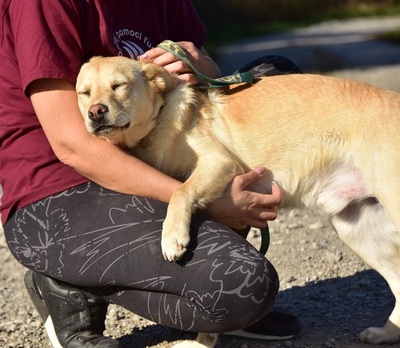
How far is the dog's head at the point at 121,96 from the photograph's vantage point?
3.33m

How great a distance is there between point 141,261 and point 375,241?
1086mm

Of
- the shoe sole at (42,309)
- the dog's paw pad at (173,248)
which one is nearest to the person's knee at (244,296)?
the dog's paw pad at (173,248)

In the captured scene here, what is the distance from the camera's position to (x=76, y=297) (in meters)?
3.59

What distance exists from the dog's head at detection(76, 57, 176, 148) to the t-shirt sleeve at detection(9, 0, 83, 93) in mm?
94

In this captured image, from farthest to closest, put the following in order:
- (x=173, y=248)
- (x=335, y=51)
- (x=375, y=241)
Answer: (x=335, y=51), (x=375, y=241), (x=173, y=248)

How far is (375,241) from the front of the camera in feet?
12.5

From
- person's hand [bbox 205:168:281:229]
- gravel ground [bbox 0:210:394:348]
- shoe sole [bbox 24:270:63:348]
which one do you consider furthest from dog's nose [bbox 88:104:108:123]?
gravel ground [bbox 0:210:394:348]

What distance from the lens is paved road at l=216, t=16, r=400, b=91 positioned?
15070 mm

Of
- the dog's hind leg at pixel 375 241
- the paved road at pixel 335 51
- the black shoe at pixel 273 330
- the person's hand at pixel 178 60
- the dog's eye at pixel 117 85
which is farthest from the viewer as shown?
the paved road at pixel 335 51

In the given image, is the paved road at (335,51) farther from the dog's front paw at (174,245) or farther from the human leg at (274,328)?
the dog's front paw at (174,245)

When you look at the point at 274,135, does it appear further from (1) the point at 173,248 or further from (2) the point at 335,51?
(2) the point at 335,51

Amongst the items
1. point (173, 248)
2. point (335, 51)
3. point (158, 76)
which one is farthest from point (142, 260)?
point (335, 51)

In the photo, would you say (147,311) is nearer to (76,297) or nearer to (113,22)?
(76,297)

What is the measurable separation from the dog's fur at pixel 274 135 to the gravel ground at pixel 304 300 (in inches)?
12.4
